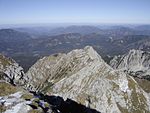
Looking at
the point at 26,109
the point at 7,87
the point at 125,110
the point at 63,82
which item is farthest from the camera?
the point at 63,82

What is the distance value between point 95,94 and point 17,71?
6157 centimetres

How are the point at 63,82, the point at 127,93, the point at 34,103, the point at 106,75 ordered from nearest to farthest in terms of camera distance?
the point at 34,103 < the point at 127,93 < the point at 106,75 < the point at 63,82

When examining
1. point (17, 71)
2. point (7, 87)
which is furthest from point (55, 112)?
point (17, 71)

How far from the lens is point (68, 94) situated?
549ft

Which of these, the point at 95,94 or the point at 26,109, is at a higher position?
the point at 26,109

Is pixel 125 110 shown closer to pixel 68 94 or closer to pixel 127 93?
pixel 127 93

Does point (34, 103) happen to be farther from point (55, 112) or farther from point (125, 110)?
point (125, 110)

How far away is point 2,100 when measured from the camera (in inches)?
Result: 1975

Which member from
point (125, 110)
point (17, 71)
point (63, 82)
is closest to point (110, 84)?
point (125, 110)

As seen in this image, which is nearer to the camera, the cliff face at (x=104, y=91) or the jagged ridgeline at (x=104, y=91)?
the jagged ridgeline at (x=104, y=91)

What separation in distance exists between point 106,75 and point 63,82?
37524mm

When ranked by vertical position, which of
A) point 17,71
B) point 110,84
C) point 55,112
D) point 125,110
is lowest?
point 125,110

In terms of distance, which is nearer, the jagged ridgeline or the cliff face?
Result: the jagged ridgeline

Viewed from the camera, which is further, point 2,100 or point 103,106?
point 103,106
